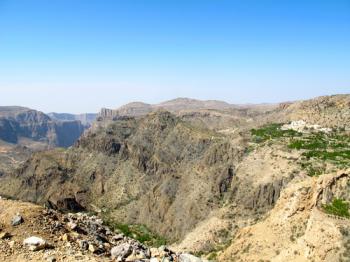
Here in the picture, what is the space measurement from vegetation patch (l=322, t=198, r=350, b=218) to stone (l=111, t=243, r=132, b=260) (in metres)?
23.7

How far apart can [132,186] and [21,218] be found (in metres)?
97.0

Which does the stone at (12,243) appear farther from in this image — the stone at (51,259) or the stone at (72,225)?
the stone at (72,225)

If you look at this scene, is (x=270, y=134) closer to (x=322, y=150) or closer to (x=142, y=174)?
(x=322, y=150)

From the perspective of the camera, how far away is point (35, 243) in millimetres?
18000

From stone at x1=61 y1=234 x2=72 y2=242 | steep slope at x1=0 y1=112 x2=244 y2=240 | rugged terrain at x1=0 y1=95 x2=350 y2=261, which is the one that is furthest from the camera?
steep slope at x1=0 y1=112 x2=244 y2=240

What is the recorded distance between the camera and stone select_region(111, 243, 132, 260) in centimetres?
1895

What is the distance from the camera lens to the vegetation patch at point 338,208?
3720 cm

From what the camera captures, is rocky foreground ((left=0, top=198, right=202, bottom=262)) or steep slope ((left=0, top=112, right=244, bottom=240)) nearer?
rocky foreground ((left=0, top=198, right=202, bottom=262))

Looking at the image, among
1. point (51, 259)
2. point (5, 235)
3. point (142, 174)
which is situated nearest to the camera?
point (51, 259)

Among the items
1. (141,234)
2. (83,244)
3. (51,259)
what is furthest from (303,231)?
(141,234)

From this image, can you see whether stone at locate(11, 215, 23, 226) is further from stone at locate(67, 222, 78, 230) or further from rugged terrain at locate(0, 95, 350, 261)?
rugged terrain at locate(0, 95, 350, 261)

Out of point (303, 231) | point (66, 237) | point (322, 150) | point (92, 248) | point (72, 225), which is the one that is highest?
point (66, 237)

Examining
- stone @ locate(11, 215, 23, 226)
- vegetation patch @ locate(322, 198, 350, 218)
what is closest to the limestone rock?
stone @ locate(11, 215, 23, 226)

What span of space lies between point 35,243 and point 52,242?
798mm
